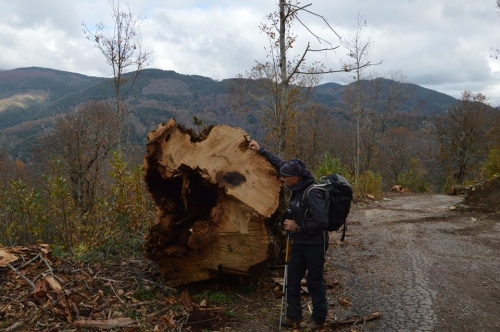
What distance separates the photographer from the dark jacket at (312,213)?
3633mm

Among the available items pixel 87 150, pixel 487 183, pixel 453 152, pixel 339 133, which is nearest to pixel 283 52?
pixel 487 183

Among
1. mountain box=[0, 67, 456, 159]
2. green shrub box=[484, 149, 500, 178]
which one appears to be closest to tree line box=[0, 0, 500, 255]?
green shrub box=[484, 149, 500, 178]

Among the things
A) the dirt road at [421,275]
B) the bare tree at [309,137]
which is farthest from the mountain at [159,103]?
the dirt road at [421,275]

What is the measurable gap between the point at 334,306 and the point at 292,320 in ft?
2.47

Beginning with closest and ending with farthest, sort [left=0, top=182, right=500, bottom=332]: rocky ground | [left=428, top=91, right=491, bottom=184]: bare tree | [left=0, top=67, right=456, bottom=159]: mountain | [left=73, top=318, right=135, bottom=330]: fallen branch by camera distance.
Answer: [left=73, top=318, right=135, bottom=330]: fallen branch → [left=0, top=182, right=500, bottom=332]: rocky ground → [left=428, top=91, right=491, bottom=184]: bare tree → [left=0, top=67, right=456, bottom=159]: mountain

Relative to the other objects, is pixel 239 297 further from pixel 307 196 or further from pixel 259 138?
pixel 259 138

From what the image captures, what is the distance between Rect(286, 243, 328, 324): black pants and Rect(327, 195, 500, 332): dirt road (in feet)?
1.40

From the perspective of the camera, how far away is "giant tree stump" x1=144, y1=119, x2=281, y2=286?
13.7 feet

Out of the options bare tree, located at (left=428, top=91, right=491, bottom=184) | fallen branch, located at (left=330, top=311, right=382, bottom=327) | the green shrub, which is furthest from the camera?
bare tree, located at (left=428, top=91, right=491, bottom=184)

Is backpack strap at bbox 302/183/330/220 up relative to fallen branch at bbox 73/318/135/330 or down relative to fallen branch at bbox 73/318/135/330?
up

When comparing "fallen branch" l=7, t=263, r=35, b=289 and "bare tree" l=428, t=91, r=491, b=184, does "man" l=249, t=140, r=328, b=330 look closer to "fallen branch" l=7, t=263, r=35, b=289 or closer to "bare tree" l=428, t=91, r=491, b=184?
"fallen branch" l=7, t=263, r=35, b=289

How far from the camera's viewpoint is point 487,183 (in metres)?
11.6

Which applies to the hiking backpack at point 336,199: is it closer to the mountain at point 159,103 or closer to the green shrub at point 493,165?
the green shrub at point 493,165

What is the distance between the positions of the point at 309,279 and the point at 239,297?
103 centimetres
